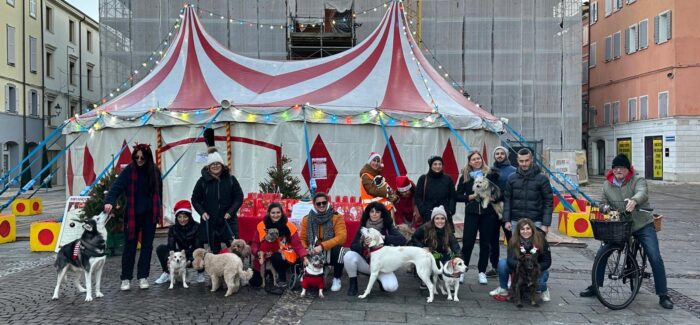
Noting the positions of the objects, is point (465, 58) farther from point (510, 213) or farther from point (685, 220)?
point (510, 213)

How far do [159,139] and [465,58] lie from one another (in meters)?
13.2

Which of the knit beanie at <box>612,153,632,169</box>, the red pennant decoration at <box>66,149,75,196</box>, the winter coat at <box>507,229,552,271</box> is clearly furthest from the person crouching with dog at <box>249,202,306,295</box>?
the red pennant decoration at <box>66,149,75,196</box>

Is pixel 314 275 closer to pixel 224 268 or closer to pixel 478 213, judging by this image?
pixel 224 268

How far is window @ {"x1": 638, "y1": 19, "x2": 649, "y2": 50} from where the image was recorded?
28.7 metres

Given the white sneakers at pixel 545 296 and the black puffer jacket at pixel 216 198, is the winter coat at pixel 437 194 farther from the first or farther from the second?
the black puffer jacket at pixel 216 198

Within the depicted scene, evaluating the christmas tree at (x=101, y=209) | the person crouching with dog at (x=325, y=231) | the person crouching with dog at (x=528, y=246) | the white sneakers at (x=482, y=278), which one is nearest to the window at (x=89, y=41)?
the christmas tree at (x=101, y=209)

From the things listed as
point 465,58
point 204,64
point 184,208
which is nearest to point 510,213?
point 184,208

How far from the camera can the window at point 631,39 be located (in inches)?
1172

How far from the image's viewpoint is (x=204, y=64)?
461 inches

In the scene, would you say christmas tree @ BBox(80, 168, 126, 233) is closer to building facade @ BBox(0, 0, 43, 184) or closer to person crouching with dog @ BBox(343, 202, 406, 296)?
person crouching with dog @ BBox(343, 202, 406, 296)

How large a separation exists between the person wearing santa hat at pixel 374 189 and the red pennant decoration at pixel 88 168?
253 inches

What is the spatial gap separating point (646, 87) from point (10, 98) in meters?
31.1

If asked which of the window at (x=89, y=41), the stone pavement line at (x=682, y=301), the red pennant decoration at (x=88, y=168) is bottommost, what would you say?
the stone pavement line at (x=682, y=301)

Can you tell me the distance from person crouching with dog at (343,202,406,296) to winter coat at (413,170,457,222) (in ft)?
1.63
